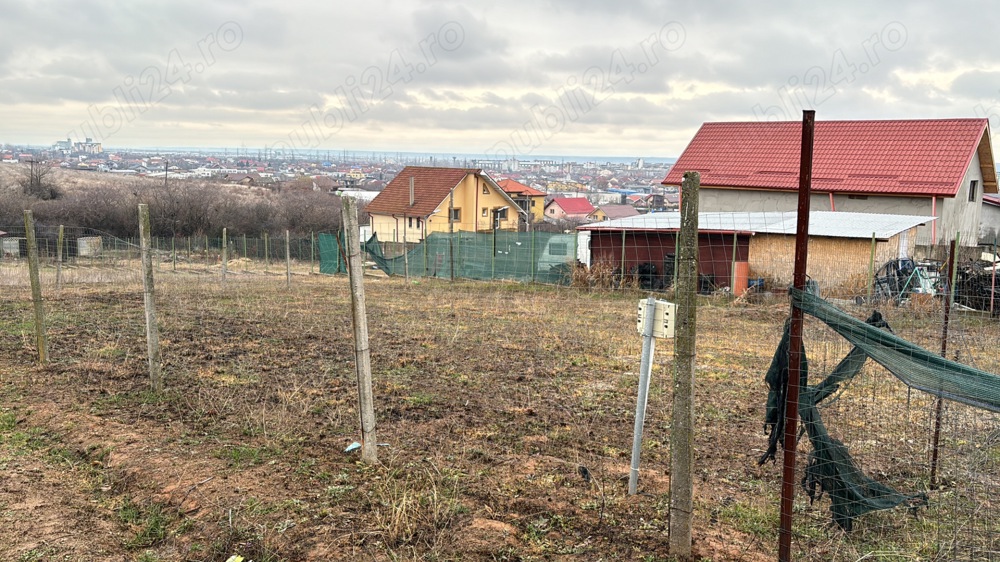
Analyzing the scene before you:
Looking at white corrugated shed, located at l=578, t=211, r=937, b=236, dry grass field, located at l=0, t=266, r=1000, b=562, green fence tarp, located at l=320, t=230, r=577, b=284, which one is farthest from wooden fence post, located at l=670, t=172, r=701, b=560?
green fence tarp, located at l=320, t=230, r=577, b=284

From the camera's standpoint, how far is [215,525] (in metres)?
4.12

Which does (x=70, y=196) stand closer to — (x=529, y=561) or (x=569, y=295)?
(x=569, y=295)

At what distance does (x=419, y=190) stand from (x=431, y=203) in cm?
155

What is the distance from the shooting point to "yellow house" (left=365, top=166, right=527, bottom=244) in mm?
38906

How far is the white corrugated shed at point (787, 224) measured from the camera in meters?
17.3

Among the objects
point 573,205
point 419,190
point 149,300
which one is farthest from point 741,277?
point 573,205

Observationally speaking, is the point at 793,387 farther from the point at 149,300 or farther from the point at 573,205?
the point at 573,205

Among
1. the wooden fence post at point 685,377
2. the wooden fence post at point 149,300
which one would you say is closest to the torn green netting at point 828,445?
the wooden fence post at point 685,377

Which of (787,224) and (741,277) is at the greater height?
(787,224)

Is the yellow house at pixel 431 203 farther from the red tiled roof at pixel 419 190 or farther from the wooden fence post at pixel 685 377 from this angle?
the wooden fence post at pixel 685 377

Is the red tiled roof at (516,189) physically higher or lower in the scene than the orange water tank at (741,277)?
higher

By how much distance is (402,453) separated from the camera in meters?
5.28

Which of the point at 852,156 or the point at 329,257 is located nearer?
the point at 852,156

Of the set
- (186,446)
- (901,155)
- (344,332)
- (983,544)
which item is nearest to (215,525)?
(186,446)
